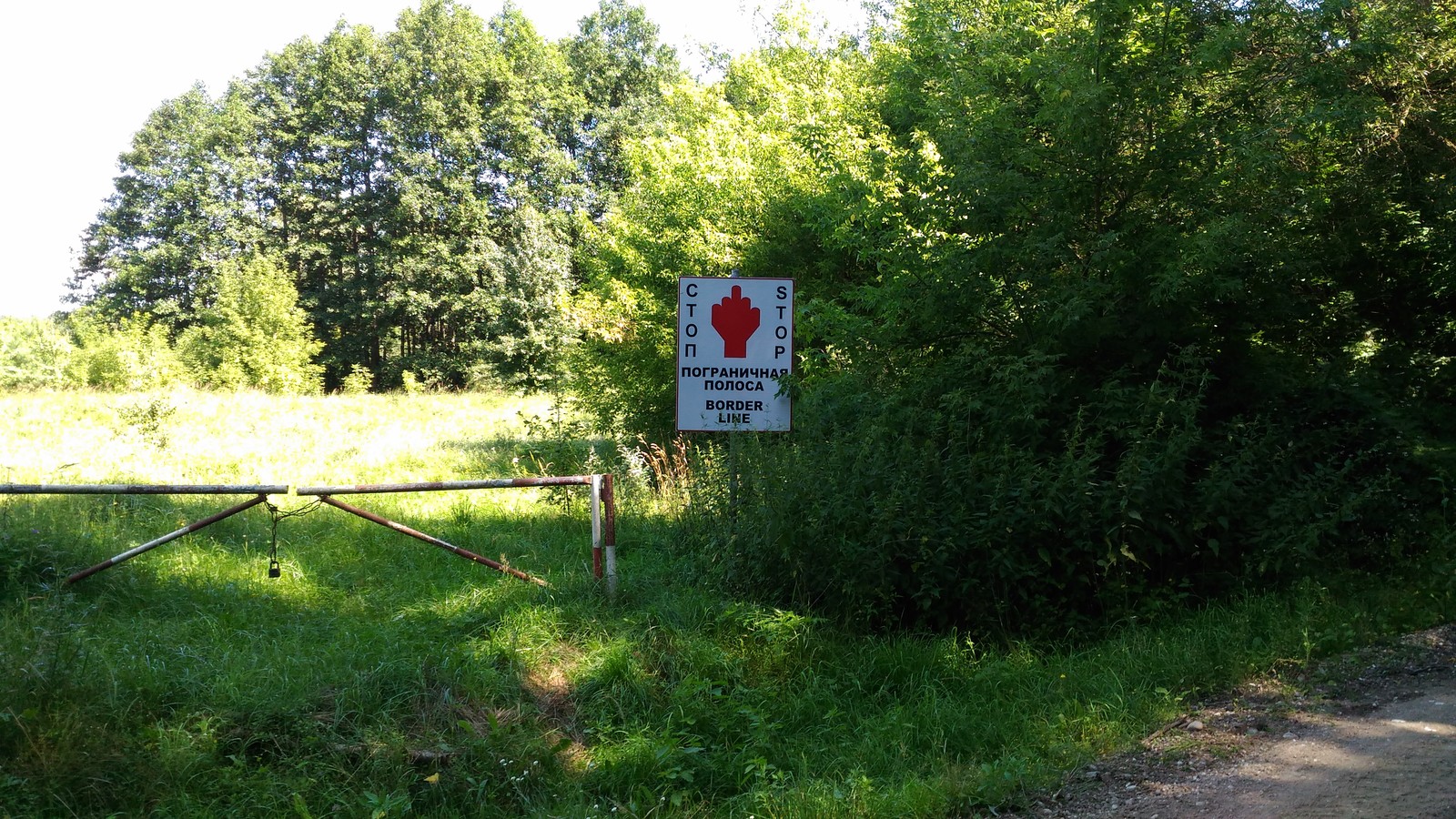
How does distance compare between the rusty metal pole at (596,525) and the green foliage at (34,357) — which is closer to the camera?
the rusty metal pole at (596,525)

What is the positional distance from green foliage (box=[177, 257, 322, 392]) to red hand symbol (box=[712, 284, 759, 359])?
3575 cm

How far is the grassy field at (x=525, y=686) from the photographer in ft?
15.1

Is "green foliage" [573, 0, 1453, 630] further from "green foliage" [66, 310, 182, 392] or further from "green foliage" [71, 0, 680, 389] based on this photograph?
"green foliage" [71, 0, 680, 389]

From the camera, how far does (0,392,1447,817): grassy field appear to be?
4.59m

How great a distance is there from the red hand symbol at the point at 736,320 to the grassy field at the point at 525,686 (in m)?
1.83

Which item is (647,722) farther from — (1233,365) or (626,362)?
(626,362)

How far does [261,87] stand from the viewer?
4791 cm

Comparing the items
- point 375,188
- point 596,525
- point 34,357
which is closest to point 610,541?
point 596,525

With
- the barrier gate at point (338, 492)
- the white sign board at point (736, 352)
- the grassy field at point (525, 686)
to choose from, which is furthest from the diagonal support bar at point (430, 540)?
the white sign board at point (736, 352)

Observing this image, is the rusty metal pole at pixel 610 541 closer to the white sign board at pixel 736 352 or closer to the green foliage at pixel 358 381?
the white sign board at pixel 736 352

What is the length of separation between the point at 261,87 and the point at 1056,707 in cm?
5224

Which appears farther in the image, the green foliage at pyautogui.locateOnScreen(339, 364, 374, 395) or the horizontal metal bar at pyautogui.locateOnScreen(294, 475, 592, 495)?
the green foliage at pyautogui.locateOnScreen(339, 364, 374, 395)

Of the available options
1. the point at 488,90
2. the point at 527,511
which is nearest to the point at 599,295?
the point at 527,511

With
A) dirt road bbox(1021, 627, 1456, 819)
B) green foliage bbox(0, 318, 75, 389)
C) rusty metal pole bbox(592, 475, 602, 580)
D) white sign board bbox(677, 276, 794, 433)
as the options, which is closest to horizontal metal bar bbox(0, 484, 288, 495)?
rusty metal pole bbox(592, 475, 602, 580)
